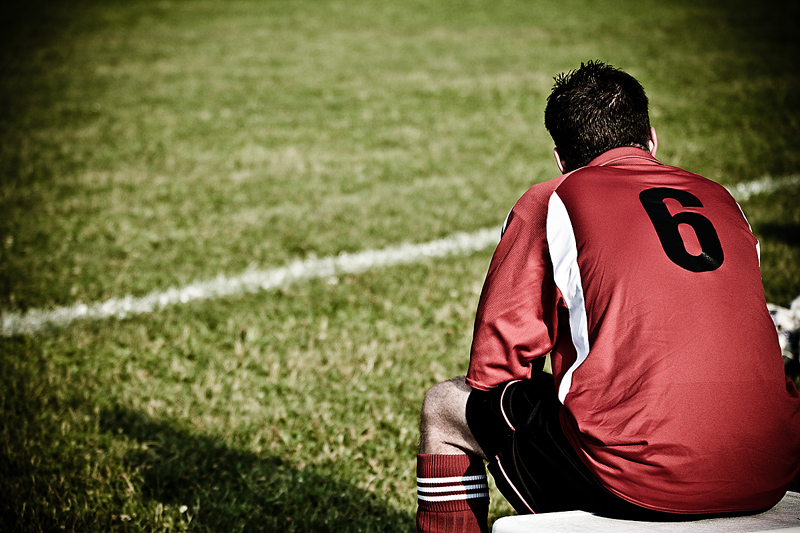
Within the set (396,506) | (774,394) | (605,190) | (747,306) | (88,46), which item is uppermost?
(88,46)

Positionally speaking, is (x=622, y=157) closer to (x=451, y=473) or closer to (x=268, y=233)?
(x=451, y=473)

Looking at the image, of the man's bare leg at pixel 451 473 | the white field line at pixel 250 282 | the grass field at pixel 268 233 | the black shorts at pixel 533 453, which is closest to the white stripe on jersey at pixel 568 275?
Answer: the black shorts at pixel 533 453

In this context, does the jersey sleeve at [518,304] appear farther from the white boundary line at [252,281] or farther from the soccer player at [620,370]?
the white boundary line at [252,281]

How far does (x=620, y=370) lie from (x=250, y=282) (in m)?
3.66

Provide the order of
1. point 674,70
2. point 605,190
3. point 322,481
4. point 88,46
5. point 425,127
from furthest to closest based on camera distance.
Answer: point 88,46, point 674,70, point 425,127, point 322,481, point 605,190

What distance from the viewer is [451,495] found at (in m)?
1.84

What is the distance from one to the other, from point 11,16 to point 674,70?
17.9m

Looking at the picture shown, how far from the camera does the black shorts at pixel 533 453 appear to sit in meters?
1.62

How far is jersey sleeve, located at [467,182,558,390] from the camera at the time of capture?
69.1 inches

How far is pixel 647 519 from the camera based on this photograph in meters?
1.55

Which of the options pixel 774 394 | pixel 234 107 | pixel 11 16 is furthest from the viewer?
pixel 11 16

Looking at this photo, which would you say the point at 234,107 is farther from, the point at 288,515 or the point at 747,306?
the point at 747,306

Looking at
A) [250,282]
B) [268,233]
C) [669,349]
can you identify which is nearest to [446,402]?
[669,349]

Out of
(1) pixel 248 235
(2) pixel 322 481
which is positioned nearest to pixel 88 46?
(1) pixel 248 235
